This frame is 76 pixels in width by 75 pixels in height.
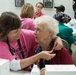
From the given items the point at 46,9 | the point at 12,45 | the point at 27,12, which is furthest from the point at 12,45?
the point at 46,9

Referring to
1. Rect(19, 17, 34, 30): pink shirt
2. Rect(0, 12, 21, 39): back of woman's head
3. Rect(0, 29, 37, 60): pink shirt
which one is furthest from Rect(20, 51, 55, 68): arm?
Rect(19, 17, 34, 30): pink shirt

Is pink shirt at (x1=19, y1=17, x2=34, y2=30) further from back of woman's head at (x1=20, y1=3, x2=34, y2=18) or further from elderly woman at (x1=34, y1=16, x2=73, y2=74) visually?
elderly woman at (x1=34, y1=16, x2=73, y2=74)

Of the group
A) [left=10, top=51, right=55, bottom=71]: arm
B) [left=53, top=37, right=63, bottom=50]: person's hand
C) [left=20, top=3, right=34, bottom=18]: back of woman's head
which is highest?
[left=20, top=3, right=34, bottom=18]: back of woman's head

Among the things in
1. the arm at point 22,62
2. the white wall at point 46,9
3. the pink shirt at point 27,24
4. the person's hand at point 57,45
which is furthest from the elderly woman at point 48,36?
the white wall at point 46,9

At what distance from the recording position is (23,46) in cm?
203

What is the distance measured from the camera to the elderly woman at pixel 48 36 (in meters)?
1.79

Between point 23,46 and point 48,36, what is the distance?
1.03 feet

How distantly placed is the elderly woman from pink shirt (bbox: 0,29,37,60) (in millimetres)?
206

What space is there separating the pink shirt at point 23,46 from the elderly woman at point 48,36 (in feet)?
0.67

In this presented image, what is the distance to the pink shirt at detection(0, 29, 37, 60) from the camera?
1714 millimetres

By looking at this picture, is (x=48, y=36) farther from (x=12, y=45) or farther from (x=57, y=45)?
(x=12, y=45)

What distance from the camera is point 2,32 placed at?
1.75 metres

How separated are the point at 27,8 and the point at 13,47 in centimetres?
201

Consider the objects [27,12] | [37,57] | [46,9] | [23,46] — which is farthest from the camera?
[46,9]
